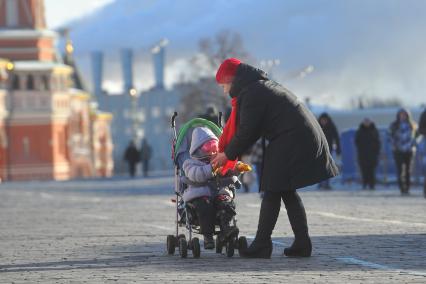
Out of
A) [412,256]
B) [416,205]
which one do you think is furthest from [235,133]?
[416,205]

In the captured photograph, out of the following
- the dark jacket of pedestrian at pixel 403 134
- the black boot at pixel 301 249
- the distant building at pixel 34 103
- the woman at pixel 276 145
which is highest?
the distant building at pixel 34 103

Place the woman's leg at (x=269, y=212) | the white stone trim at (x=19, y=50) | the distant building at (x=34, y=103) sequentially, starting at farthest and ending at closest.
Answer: the white stone trim at (x=19, y=50), the distant building at (x=34, y=103), the woman's leg at (x=269, y=212)

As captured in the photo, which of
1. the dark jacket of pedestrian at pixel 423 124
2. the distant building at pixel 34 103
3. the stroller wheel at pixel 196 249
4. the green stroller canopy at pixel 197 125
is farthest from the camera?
the distant building at pixel 34 103

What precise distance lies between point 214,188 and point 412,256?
2.24 m

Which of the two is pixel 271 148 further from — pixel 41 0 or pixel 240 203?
pixel 41 0

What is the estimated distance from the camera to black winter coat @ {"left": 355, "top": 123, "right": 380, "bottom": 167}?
4188cm

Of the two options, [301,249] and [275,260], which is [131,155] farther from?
[275,260]

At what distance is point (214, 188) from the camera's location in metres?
16.6

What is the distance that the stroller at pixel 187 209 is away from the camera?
1587 cm

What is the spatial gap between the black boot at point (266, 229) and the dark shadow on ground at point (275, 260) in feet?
0.50

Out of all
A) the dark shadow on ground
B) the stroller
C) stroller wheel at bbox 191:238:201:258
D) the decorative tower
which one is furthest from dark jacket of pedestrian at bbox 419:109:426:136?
the decorative tower

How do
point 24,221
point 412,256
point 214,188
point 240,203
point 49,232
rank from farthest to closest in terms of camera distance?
point 240,203, point 24,221, point 49,232, point 214,188, point 412,256

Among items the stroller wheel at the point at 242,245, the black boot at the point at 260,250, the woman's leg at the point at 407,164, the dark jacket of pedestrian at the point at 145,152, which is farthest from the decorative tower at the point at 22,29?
the black boot at the point at 260,250

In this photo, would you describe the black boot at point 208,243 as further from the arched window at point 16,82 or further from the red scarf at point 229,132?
the arched window at point 16,82
